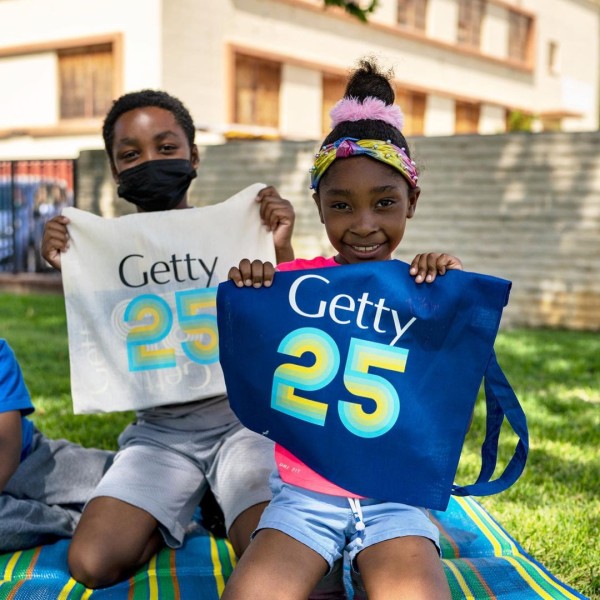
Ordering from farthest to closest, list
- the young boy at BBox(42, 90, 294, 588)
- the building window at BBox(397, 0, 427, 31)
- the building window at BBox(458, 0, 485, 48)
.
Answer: the building window at BBox(458, 0, 485, 48)
the building window at BBox(397, 0, 427, 31)
the young boy at BBox(42, 90, 294, 588)

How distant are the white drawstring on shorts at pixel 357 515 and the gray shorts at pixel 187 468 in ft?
2.14

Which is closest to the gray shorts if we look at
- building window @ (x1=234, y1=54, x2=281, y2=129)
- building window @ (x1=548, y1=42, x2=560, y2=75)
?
building window @ (x1=234, y1=54, x2=281, y2=129)

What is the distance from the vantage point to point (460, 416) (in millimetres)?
2385

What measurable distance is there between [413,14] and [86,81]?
9150mm

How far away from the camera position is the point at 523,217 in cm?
877

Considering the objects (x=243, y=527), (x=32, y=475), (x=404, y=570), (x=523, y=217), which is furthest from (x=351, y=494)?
(x=523, y=217)

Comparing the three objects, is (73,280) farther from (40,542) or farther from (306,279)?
(306,279)

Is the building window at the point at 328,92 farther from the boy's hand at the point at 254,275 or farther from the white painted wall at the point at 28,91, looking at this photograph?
the boy's hand at the point at 254,275

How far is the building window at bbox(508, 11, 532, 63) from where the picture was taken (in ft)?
83.3

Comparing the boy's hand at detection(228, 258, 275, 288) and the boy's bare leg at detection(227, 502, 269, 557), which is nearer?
the boy's hand at detection(228, 258, 275, 288)

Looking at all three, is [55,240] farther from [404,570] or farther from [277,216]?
[404,570]

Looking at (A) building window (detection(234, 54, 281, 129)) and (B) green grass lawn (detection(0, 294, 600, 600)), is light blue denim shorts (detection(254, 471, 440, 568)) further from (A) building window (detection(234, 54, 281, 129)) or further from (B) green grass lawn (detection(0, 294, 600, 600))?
(A) building window (detection(234, 54, 281, 129))

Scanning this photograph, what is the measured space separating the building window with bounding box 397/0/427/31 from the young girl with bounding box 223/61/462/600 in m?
19.8

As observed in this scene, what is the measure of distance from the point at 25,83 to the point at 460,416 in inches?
660
